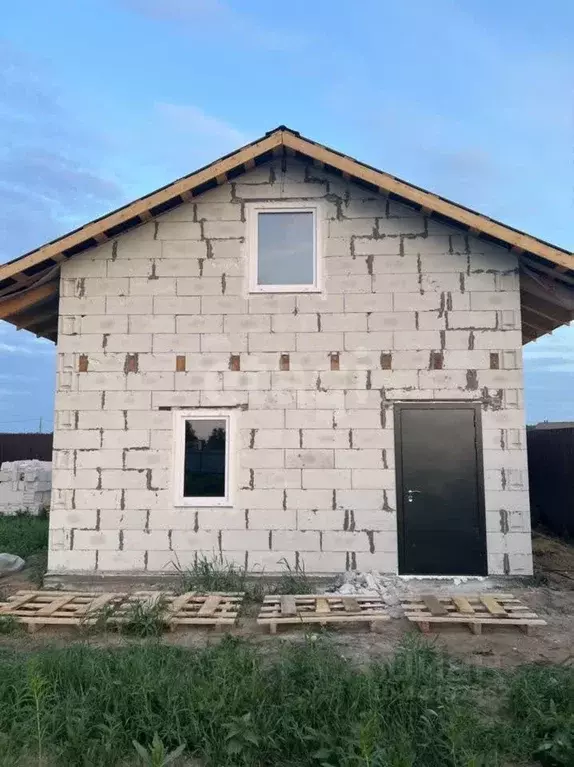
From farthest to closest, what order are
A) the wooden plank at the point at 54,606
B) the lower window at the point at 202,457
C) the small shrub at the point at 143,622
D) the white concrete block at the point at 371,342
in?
the white concrete block at the point at 371,342 < the lower window at the point at 202,457 < the wooden plank at the point at 54,606 < the small shrub at the point at 143,622

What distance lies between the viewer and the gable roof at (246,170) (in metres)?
8.55

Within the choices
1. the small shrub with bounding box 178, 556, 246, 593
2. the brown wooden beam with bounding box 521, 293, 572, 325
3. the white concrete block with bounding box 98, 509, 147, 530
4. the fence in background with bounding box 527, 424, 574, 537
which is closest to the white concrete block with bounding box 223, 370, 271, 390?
the white concrete block with bounding box 98, 509, 147, 530

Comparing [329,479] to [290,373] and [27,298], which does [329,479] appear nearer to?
[290,373]

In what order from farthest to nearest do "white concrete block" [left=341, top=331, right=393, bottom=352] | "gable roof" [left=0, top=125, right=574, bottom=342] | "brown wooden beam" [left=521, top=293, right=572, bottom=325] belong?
"brown wooden beam" [left=521, top=293, right=572, bottom=325]
"white concrete block" [left=341, top=331, right=393, bottom=352]
"gable roof" [left=0, top=125, right=574, bottom=342]

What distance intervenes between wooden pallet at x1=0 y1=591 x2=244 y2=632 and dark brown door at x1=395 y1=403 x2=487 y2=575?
2.58 meters

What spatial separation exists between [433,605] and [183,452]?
3900mm

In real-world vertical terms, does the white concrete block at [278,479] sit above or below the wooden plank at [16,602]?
above

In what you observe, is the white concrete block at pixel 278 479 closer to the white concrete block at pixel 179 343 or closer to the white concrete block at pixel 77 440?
the white concrete block at pixel 179 343

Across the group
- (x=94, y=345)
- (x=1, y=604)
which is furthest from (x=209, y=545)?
(x=94, y=345)

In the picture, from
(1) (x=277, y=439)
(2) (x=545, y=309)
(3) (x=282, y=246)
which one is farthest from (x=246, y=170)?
(2) (x=545, y=309)

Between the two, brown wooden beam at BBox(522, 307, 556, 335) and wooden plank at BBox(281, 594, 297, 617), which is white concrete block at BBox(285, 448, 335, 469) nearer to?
wooden plank at BBox(281, 594, 297, 617)

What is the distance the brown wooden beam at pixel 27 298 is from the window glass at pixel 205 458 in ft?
9.67

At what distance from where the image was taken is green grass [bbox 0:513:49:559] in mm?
11461

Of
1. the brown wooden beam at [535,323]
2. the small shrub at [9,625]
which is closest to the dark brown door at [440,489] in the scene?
the brown wooden beam at [535,323]
